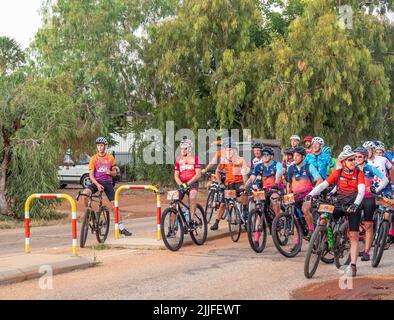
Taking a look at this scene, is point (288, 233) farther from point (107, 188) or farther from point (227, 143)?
point (107, 188)

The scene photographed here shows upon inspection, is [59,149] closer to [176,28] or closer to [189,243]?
[189,243]

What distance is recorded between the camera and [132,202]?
92.3ft

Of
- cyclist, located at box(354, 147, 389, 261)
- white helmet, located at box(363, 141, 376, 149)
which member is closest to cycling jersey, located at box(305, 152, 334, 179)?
white helmet, located at box(363, 141, 376, 149)

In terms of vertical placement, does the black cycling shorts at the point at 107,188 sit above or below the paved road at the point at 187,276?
above

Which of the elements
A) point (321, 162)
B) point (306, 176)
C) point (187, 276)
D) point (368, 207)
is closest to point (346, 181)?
point (368, 207)

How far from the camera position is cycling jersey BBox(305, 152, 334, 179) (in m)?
12.4

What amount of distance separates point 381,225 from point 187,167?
3.87 metres

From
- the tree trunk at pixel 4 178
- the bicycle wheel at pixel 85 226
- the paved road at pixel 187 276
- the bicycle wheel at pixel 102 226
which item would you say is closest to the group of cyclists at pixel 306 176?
the bicycle wheel at pixel 85 226

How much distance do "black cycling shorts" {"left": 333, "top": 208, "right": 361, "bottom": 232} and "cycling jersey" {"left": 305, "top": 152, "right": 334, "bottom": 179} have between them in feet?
8.26

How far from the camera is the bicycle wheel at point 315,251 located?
9328 mm

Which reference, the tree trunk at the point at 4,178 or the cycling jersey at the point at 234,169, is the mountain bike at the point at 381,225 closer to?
the cycling jersey at the point at 234,169

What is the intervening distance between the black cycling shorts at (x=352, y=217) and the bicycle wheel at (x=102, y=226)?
485 centimetres

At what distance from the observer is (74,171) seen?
123ft

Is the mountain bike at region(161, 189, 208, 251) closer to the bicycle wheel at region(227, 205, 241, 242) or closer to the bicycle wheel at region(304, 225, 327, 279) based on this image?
the bicycle wheel at region(227, 205, 241, 242)
